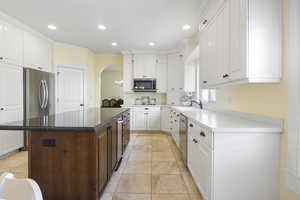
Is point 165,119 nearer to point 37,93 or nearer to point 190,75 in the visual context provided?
point 190,75

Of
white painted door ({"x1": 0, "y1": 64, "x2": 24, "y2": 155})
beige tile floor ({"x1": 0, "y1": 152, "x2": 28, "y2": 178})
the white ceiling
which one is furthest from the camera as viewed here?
white painted door ({"x1": 0, "y1": 64, "x2": 24, "y2": 155})

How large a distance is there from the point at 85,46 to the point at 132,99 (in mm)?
2254

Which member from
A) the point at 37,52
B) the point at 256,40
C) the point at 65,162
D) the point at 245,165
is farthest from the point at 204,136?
the point at 37,52

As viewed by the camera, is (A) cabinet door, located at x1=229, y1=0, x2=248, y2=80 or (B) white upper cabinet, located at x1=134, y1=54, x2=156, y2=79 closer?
(A) cabinet door, located at x1=229, y1=0, x2=248, y2=80

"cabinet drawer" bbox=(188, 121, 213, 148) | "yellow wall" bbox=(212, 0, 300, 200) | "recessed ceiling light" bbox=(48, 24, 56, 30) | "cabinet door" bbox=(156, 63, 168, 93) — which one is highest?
"recessed ceiling light" bbox=(48, 24, 56, 30)

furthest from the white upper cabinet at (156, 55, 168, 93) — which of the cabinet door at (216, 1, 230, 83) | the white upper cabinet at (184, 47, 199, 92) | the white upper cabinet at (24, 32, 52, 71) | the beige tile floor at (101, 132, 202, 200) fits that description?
the cabinet door at (216, 1, 230, 83)

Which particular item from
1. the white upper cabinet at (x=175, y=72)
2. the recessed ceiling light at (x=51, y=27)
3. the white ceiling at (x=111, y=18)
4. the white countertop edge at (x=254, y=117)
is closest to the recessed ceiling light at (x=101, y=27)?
the white ceiling at (x=111, y=18)

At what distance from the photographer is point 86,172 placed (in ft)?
5.22

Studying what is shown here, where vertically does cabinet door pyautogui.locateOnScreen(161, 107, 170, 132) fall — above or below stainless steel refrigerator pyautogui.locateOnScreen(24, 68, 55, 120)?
below

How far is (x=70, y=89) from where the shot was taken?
17.1 ft

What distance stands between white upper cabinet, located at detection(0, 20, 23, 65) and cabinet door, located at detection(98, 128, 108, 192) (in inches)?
112

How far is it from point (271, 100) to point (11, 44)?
4.43 metres

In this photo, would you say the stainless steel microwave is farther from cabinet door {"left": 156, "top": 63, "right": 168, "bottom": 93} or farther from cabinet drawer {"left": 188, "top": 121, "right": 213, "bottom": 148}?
cabinet drawer {"left": 188, "top": 121, "right": 213, "bottom": 148}

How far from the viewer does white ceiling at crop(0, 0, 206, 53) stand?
2856 mm
